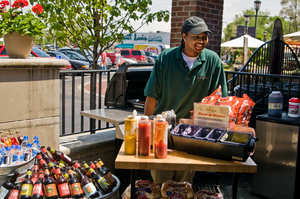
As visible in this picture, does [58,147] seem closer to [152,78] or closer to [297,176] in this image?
[152,78]

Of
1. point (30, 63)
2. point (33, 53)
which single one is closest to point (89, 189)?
point (30, 63)

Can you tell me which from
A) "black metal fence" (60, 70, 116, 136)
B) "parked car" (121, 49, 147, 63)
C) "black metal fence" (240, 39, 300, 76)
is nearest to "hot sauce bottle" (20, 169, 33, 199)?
"black metal fence" (60, 70, 116, 136)

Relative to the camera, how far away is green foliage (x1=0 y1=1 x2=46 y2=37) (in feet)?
11.5

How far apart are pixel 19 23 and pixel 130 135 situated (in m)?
1.81

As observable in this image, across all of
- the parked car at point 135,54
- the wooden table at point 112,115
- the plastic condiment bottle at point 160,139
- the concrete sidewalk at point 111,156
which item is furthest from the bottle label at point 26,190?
Result: the parked car at point 135,54

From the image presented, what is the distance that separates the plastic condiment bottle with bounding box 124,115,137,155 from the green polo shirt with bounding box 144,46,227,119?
927mm

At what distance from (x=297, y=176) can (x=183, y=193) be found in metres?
1.63

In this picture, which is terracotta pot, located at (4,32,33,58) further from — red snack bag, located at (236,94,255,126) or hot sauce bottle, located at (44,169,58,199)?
red snack bag, located at (236,94,255,126)

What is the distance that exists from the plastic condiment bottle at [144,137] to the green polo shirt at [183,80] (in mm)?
948

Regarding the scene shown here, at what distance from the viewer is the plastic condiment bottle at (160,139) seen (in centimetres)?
254

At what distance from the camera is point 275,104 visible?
3.94 metres

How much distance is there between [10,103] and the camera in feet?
11.5

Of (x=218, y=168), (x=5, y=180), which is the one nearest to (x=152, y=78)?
(x=218, y=168)

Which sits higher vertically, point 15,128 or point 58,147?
point 15,128
